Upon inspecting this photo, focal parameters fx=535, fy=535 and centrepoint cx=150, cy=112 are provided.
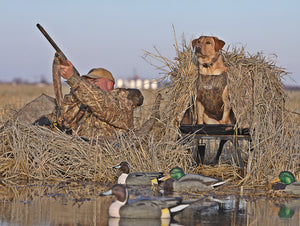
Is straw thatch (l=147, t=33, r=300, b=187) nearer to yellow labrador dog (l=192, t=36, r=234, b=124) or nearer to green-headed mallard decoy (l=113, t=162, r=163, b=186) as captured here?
yellow labrador dog (l=192, t=36, r=234, b=124)

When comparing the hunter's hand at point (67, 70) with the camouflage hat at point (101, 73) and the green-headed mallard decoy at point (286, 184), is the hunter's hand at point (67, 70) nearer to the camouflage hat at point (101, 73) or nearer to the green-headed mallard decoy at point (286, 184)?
the camouflage hat at point (101, 73)

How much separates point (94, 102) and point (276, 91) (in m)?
3.63

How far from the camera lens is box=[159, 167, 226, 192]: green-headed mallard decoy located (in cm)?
796

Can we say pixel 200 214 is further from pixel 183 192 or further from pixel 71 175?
pixel 71 175

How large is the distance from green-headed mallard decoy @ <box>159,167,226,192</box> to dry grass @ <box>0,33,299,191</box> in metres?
0.97

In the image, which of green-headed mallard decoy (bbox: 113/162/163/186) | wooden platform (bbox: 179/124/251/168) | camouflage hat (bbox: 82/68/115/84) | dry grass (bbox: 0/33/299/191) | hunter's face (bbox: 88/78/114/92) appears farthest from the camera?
camouflage hat (bbox: 82/68/115/84)

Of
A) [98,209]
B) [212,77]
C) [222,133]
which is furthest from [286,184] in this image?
[98,209]

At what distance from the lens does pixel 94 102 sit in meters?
9.57

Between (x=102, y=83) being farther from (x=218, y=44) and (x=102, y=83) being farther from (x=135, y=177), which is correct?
(x=135, y=177)

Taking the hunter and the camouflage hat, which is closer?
the hunter

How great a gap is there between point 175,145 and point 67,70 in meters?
2.46

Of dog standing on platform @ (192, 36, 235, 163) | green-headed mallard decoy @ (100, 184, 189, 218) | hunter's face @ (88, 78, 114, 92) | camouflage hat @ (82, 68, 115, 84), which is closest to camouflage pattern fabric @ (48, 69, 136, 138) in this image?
hunter's face @ (88, 78, 114, 92)

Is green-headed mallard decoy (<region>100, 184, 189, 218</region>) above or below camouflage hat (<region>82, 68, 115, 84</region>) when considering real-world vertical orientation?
below

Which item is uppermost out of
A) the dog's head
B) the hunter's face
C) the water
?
the dog's head
